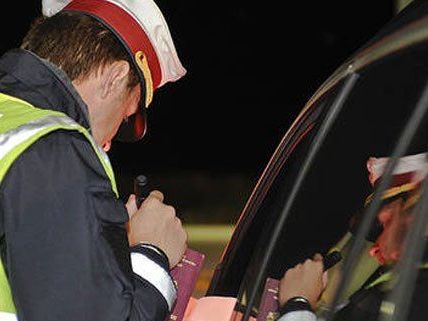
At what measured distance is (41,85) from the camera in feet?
9.27

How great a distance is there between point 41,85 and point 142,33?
35 centimetres

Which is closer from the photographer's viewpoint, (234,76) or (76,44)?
(76,44)

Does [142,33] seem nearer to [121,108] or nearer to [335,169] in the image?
[121,108]

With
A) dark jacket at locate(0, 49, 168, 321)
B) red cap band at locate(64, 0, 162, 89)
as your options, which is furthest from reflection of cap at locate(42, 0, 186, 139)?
dark jacket at locate(0, 49, 168, 321)

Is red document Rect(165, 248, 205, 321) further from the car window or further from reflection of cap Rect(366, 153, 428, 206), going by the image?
reflection of cap Rect(366, 153, 428, 206)

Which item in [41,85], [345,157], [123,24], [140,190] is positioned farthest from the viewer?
[140,190]

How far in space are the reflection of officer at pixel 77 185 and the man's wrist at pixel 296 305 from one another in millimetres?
251

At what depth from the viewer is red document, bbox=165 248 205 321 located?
310 centimetres

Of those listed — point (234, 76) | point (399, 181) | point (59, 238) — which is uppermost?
point (234, 76)

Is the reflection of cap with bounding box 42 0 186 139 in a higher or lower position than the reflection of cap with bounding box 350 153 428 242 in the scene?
higher

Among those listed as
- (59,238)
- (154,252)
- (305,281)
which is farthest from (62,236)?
(305,281)

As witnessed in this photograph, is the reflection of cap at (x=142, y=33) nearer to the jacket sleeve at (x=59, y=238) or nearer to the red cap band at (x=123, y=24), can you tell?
the red cap band at (x=123, y=24)

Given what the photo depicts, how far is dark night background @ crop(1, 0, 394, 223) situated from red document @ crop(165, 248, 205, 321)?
89.1 feet

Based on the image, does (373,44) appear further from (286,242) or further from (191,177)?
(191,177)
